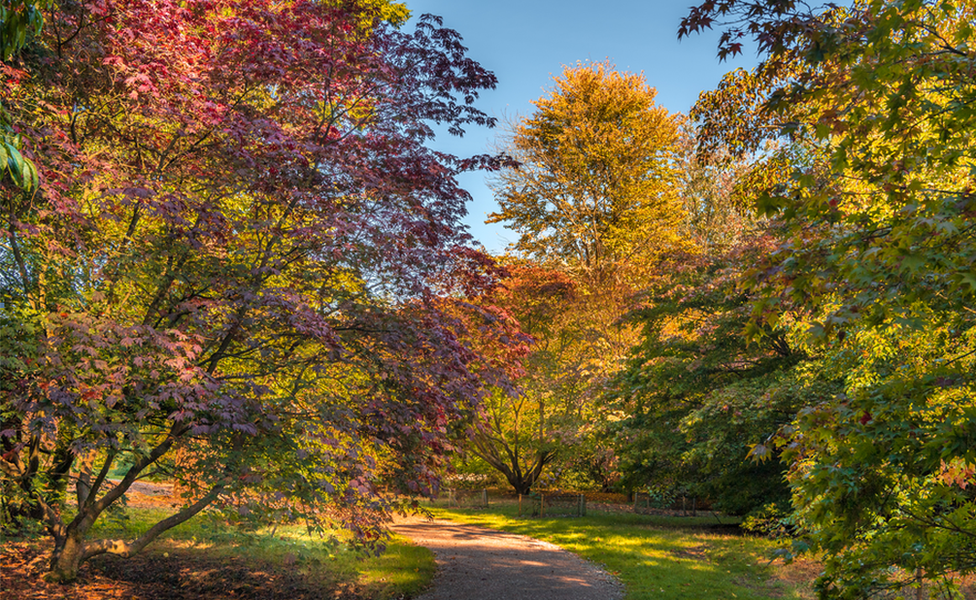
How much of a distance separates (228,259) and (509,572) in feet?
25.3

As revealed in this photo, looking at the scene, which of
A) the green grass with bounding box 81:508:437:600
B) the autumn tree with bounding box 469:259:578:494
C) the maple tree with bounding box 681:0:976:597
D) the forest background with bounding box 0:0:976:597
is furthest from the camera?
the autumn tree with bounding box 469:259:578:494

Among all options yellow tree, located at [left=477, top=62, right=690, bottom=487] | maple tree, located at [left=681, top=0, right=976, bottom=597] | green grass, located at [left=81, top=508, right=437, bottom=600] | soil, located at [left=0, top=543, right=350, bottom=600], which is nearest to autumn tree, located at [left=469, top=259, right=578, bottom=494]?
yellow tree, located at [left=477, top=62, right=690, bottom=487]

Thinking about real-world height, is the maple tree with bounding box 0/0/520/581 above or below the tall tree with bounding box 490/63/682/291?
below

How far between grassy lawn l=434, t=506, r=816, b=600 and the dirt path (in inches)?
19.7

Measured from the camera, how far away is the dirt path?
9312mm

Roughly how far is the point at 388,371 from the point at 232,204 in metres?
3.38

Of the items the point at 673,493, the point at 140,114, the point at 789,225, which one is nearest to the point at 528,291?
the point at 673,493

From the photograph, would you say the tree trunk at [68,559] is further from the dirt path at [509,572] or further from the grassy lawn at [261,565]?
the dirt path at [509,572]

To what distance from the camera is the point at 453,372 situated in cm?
693

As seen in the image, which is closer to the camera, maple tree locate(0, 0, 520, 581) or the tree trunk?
maple tree locate(0, 0, 520, 581)

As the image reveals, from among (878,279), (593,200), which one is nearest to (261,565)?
(878,279)

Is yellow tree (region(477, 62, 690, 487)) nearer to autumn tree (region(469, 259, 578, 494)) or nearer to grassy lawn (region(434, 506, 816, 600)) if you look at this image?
autumn tree (region(469, 259, 578, 494))

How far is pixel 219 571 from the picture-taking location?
9344 mm

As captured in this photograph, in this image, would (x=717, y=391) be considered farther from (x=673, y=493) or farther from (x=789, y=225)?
(x=789, y=225)
